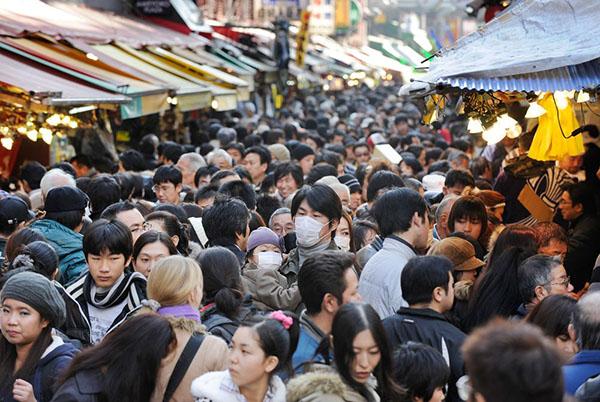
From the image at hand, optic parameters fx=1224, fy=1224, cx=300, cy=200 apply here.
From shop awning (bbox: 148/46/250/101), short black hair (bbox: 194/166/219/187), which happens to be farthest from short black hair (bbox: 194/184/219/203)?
shop awning (bbox: 148/46/250/101)

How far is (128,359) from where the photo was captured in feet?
17.4

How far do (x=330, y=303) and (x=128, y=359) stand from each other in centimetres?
110

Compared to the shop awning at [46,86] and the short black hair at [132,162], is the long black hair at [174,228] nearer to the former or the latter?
the shop awning at [46,86]

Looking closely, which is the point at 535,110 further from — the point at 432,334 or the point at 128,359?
the point at 128,359

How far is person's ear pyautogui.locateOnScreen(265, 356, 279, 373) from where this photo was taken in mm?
5265

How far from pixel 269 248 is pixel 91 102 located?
6665 millimetres

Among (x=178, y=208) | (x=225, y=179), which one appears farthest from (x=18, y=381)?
(x=225, y=179)

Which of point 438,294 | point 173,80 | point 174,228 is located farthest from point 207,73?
point 438,294

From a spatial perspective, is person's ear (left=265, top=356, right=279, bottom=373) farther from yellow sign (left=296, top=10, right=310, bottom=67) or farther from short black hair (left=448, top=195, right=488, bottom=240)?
yellow sign (left=296, top=10, right=310, bottom=67)

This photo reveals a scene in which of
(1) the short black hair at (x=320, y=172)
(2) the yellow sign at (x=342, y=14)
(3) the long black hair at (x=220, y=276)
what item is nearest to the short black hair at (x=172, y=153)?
(1) the short black hair at (x=320, y=172)

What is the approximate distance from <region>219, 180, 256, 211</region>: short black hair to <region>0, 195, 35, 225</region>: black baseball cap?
2.12m

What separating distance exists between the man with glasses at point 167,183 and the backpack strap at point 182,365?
6124mm

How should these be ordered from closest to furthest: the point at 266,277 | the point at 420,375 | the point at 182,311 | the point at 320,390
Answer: the point at 320,390
the point at 420,375
the point at 182,311
the point at 266,277

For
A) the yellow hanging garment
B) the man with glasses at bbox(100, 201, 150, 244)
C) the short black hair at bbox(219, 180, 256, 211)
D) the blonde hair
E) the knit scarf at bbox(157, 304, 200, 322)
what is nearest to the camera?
the knit scarf at bbox(157, 304, 200, 322)
